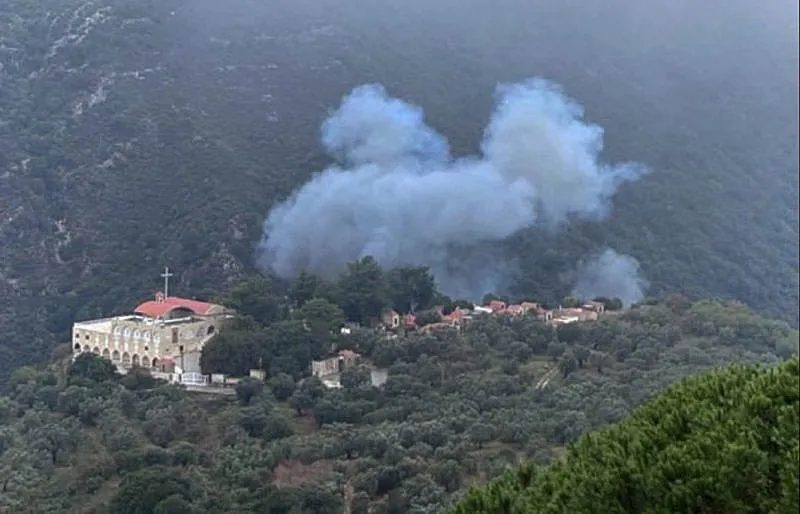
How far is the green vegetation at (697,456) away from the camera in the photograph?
4.73ft

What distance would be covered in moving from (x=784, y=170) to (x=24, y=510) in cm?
834

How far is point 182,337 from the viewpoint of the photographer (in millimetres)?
7281

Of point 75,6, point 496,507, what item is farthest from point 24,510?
point 75,6

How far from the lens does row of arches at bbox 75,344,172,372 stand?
6953mm

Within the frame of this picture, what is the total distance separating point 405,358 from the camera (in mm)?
6855

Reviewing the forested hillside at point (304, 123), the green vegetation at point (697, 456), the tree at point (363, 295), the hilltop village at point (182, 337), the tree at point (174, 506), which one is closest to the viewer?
the green vegetation at point (697, 456)

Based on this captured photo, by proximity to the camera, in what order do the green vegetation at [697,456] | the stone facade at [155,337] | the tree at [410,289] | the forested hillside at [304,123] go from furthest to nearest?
1. the tree at [410,289]
2. the forested hillside at [304,123]
3. the stone facade at [155,337]
4. the green vegetation at [697,456]

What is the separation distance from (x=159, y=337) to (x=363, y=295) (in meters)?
1.91

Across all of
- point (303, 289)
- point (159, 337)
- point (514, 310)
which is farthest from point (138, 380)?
point (514, 310)

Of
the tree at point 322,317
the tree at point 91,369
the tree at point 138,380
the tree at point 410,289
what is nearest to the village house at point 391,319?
the tree at point 410,289

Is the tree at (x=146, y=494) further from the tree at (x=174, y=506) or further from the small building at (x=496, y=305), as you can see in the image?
the small building at (x=496, y=305)

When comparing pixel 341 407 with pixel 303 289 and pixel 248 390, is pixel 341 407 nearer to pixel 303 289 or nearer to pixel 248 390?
pixel 248 390

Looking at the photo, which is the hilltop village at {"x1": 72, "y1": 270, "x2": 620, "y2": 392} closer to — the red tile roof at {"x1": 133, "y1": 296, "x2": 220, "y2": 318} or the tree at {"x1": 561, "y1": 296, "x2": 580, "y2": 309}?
the red tile roof at {"x1": 133, "y1": 296, "x2": 220, "y2": 318}

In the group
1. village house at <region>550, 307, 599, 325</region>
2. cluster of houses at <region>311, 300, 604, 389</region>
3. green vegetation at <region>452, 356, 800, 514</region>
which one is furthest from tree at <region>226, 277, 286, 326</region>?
green vegetation at <region>452, 356, 800, 514</region>
